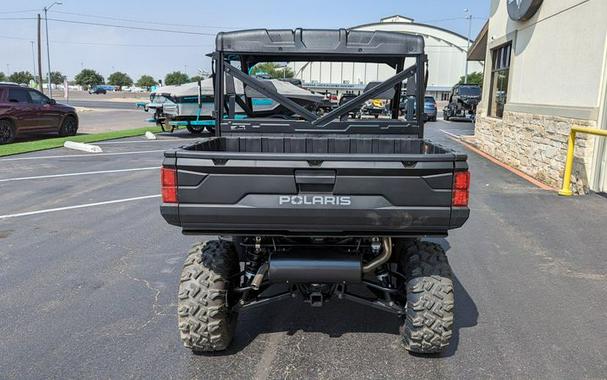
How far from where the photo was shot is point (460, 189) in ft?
10.5

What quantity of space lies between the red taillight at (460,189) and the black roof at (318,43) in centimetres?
176

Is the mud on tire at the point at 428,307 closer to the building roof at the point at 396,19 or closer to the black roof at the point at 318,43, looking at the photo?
the black roof at the point at 318,43

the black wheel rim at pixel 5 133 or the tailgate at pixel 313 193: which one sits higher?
the tailgate at pixel 313 193

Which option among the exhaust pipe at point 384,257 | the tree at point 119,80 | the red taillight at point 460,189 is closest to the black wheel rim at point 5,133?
the exhaust pipe at point 384,257

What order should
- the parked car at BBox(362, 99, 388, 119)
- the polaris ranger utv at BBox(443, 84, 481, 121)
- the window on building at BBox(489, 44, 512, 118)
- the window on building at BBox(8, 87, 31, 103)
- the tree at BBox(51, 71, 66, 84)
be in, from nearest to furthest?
the parked car at BBox(362, 99, 388, 119)
the window on building at BBox(489, 44, 512, 118)
the window on building at BBox(8, 87, 31, 103)
the polaris ranger utv at BBox(443, 84, 481, 121)
the tree at BBox(51, 71, 66, 84)

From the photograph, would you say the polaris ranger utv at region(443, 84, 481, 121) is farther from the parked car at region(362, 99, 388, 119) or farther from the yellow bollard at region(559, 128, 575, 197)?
the parked car at region(362, 99, 388, 119)

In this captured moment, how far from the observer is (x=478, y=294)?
4832 mm

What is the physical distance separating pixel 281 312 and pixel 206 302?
1101 mm

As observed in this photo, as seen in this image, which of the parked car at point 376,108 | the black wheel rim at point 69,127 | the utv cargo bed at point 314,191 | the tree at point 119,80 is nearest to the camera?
the utv cargo bed at point 314,191

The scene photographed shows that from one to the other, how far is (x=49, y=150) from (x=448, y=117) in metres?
27.1

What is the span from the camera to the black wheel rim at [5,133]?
16516 millimetres

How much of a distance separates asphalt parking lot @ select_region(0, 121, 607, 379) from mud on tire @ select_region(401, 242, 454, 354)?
0.18 metres

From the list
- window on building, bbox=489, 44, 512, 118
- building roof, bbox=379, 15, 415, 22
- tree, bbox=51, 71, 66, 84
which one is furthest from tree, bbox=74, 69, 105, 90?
window on building, bbox=489, 44, 512, 118

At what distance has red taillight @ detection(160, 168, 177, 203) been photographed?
10.4 feet
